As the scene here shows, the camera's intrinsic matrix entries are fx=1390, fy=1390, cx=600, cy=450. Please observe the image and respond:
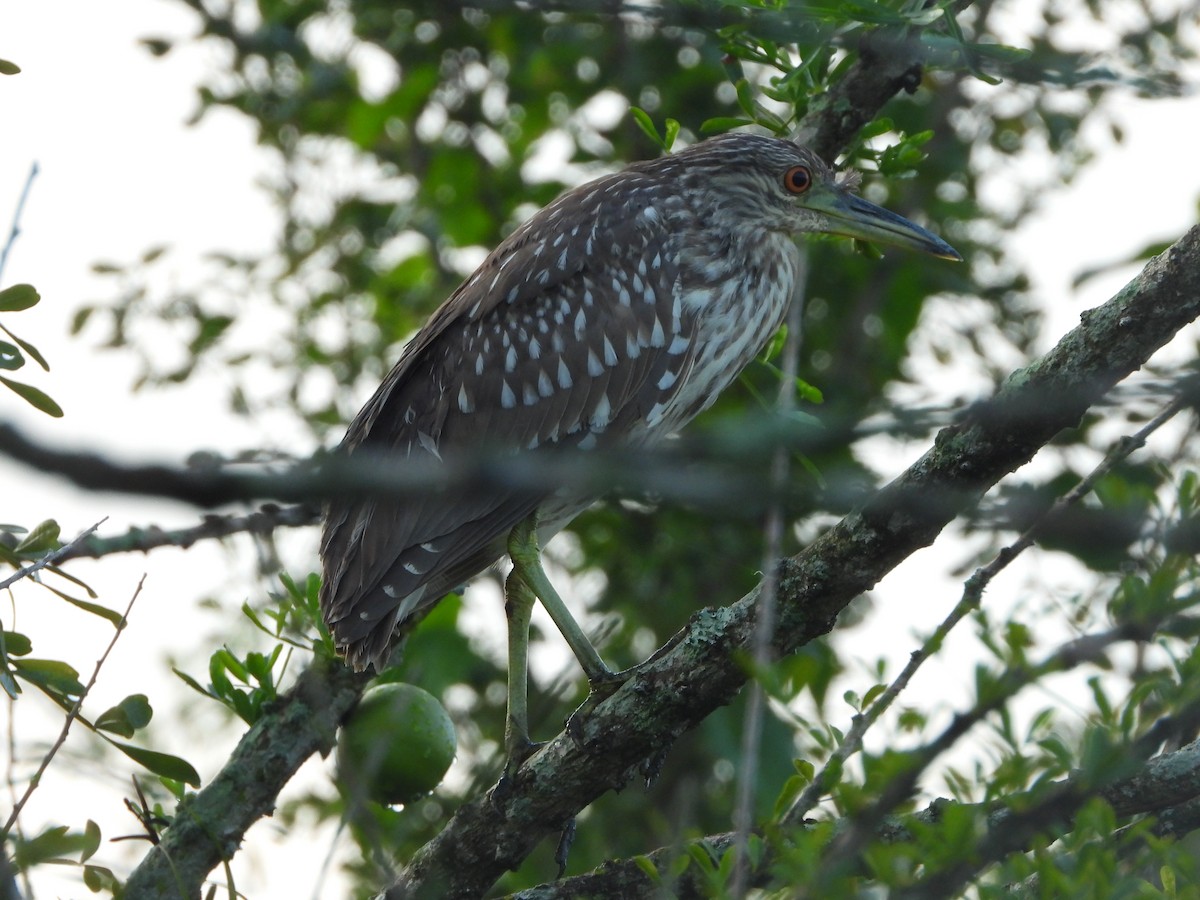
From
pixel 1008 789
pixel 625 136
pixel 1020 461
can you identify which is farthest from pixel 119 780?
pixel 625 136

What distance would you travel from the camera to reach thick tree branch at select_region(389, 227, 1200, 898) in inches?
113

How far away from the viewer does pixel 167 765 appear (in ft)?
10.2

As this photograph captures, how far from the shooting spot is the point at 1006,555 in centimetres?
268

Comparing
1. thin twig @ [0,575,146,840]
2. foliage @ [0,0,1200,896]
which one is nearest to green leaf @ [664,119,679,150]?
foliage @ [0,0,1200,896]

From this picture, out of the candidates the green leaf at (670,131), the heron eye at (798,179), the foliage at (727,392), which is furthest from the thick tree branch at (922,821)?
the heron eye at (798,179)

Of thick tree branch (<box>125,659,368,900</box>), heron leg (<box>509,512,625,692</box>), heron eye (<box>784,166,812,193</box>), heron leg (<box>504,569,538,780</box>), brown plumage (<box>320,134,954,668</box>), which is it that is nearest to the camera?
thick tree branch (<box>125,659,368,900</box>)

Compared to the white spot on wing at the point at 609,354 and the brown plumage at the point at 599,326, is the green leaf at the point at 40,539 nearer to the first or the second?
the brown plumage at the point at 599,326

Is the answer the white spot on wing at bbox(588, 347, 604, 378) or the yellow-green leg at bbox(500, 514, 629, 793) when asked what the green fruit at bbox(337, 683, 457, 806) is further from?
the white spot on wing at bbox(588, 347, 604, 378)

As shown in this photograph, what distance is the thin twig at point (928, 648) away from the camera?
2199mm

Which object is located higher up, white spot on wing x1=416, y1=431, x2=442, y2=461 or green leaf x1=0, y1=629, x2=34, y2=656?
white spot on wing x1=416, y1=431, x2=442, y2=461

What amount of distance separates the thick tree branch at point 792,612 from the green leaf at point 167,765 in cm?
65

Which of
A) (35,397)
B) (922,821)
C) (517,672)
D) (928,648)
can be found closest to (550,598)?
(517,672)

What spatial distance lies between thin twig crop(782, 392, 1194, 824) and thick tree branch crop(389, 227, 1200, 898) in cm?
14

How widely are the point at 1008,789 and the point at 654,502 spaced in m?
1.08
